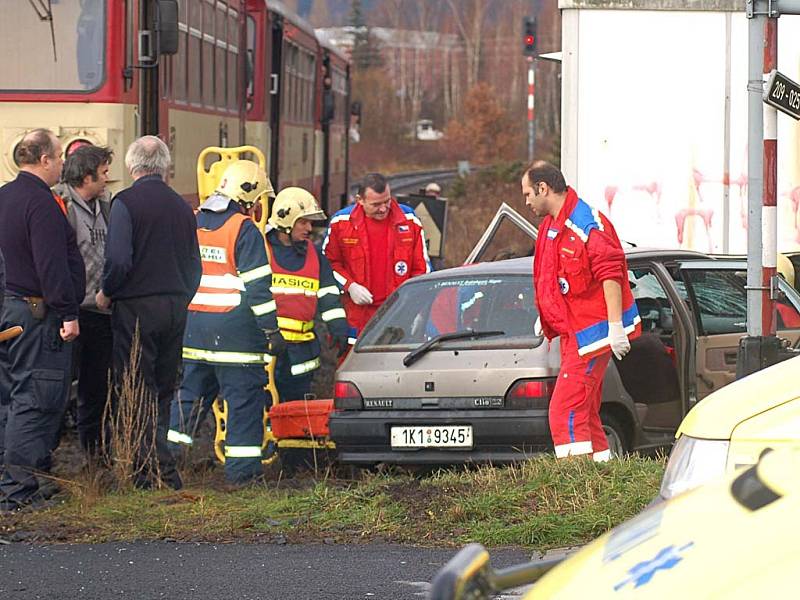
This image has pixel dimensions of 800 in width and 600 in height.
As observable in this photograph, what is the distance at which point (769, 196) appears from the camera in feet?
30.7

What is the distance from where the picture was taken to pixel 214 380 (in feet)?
30.8

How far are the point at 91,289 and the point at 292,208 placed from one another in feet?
4.18

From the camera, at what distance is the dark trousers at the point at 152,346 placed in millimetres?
8547

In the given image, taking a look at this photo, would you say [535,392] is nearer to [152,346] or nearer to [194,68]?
[152,346]

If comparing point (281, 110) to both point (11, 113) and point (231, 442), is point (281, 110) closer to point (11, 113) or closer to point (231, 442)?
point (11, 113)

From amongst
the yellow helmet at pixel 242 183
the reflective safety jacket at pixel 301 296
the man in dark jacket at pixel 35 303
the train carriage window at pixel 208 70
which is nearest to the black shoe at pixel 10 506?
the man in dark jacket at pixel 35 303

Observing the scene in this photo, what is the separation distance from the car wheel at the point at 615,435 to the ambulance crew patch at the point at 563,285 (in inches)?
35.2

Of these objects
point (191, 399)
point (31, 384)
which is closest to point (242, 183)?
point (191, 399)

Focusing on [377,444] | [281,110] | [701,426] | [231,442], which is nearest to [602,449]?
[377,444]

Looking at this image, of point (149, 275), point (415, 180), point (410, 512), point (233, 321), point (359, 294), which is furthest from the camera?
point (415, 180)

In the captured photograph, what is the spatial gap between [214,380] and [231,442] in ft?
1.76

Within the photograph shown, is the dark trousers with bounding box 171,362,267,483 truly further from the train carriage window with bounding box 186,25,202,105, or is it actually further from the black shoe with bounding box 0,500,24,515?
the train carriage window with bounding box 186,25,202,105

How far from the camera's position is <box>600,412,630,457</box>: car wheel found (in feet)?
28.5

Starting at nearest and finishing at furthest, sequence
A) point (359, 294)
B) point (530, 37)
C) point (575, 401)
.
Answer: point (575, 401)
point (359, 294)
point (530, 37)
